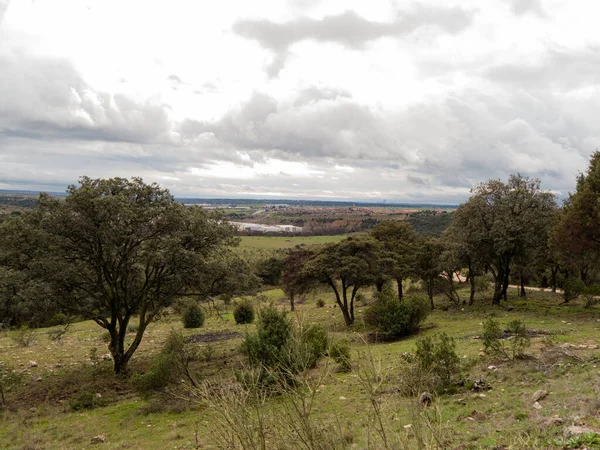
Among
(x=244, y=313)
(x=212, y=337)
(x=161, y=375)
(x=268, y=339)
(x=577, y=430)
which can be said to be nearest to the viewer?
(x=577, y=430)

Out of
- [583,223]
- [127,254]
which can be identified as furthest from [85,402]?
[583,223]

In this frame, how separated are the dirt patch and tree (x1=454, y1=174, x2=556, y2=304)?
16995 millimetres

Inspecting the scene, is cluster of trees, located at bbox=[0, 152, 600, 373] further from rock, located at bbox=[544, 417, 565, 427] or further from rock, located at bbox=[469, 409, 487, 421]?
rock, located at bbox=[544, 417, 565, 427]

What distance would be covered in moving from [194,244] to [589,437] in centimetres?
1362

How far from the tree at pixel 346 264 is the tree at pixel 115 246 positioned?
7.99 metres

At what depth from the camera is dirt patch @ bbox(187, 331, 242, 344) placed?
24.4 meters

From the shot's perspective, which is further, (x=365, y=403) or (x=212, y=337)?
(x=212, y=337)

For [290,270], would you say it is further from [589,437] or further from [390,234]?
[589,437]

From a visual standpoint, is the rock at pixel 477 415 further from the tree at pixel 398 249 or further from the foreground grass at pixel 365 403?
the tree at pixel 398 249

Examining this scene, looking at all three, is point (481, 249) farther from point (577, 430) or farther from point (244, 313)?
point (577, 430)

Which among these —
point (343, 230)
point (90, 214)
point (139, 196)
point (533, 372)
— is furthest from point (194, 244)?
point (343, 230)

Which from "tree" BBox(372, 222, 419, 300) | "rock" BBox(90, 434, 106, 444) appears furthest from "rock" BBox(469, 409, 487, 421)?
"tree" BBox(372, 222, 419, 300)

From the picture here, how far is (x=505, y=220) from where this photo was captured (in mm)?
23844

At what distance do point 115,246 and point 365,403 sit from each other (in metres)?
10.6
